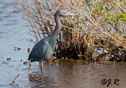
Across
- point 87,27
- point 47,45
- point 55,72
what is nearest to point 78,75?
point 55,72

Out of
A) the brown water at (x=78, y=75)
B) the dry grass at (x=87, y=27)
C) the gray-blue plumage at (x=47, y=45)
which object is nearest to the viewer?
the brown water at (x=78, y=75)

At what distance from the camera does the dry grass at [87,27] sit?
8328 millimetres

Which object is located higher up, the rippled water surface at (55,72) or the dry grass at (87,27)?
the dry grass at (87,27)

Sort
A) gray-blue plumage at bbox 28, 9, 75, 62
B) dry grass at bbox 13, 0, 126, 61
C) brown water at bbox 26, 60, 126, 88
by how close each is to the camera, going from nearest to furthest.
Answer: brown water at bbox 26, 60, 126, 88 → dry grass at bbox 13, 0, 126, 61 → gray-blue plumage at bbox 28, 9, 75, 62

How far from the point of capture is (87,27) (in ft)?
28.2

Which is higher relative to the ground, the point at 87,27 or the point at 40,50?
the point at 87,27

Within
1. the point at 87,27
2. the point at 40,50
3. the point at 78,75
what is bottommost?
the point at 78,75

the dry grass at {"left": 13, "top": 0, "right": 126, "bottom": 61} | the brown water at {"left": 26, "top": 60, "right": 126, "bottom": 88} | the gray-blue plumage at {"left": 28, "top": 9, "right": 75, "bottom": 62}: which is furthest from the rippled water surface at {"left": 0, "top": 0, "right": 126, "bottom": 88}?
the gray-blue plumage at {"left": 28, "top": 9, "right": 75, "bottom": 62}

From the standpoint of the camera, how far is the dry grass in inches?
328

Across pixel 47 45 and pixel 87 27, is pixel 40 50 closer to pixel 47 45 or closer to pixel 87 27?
pixel 47 45

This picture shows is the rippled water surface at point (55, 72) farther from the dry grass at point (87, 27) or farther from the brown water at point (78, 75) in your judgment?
the dry grass at point (87, 27)

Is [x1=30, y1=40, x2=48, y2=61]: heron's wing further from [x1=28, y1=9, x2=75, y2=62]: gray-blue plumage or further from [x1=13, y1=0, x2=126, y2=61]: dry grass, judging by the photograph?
[x1=13, y1=0, x2=126, y2=61]: dry grass

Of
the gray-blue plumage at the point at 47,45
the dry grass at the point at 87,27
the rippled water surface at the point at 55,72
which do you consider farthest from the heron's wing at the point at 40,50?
the dry grass at the point at 87,27

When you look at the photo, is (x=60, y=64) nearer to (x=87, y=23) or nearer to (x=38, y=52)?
(x=38, y=52)
